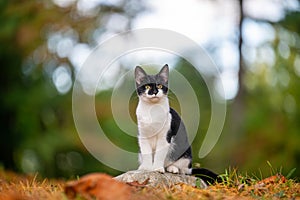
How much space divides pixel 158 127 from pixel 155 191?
0.74 meters

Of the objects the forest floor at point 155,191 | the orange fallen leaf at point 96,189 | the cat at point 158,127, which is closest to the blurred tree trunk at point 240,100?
the cat at point 158,127

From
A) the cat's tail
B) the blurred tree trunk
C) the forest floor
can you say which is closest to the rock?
the forest floor

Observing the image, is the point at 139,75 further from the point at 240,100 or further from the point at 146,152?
the point at 240,100

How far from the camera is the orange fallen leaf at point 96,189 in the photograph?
265 cm

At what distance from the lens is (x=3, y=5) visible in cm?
1045

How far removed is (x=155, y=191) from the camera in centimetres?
300

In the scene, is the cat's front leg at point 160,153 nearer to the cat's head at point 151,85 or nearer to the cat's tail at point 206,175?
the cat's head at point 151,85

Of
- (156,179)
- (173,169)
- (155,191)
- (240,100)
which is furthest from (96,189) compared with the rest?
(240,100)

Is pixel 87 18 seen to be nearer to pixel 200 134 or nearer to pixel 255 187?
pixel 200 134

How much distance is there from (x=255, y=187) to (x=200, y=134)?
20.8 ft

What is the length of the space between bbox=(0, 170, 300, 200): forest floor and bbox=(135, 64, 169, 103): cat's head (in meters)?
0.66

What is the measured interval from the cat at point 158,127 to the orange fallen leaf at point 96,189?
99 cm

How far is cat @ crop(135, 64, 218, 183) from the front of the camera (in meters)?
Result: 3.65

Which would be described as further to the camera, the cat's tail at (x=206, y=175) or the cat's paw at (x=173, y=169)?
the cat's tail at (x=206, y=175)
